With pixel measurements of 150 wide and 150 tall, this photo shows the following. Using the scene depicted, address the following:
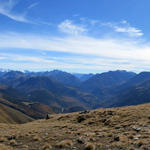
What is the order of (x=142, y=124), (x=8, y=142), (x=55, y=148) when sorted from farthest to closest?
(x=142, y=124), (x=8, y=142), (x=55, y=148)

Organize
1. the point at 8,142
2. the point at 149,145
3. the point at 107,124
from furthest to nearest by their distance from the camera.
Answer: the point at 107,124 → the point at 8,142 → the point at 149,145

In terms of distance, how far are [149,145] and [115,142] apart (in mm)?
2808

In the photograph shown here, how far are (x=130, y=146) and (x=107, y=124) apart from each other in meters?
11.7

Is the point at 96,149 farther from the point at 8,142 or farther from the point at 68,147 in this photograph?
the point at 8,142

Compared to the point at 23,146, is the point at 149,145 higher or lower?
higher

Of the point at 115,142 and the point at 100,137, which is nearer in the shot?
the point at 115,142

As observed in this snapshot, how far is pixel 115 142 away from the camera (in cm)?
1594

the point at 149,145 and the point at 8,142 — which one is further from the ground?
the point at 149,145

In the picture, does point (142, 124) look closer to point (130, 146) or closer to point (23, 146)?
point (130, 146)

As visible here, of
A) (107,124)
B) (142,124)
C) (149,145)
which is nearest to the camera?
(149,145)

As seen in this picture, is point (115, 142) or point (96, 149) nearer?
point (96, 149)

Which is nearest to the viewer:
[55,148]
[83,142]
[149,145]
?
[149,145]

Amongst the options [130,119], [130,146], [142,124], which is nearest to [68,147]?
[130,146]

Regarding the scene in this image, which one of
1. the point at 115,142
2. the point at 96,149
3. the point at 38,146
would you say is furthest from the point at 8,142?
the point at 115,142
